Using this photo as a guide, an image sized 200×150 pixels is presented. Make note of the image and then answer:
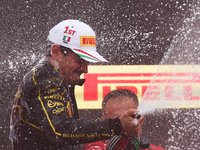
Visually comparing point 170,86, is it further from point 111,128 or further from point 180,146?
point 111,128

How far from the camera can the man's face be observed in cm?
133

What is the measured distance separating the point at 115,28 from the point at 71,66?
0.79 metres

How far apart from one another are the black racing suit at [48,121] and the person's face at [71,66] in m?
0.11

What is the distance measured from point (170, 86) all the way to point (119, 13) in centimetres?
65

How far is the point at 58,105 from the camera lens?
3.70 feet

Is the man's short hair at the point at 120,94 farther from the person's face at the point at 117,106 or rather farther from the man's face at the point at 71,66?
the man's face at the point at 71,66

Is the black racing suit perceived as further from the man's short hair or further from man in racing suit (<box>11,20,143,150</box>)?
the man's short hair

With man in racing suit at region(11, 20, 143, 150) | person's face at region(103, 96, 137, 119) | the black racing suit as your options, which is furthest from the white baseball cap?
person's face at region(103, 96, 137, 119)

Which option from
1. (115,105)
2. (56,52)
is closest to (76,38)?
(56,52)

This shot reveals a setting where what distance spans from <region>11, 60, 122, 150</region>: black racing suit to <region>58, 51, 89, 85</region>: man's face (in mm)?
107

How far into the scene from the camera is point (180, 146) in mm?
2066

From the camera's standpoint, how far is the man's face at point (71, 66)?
133cm

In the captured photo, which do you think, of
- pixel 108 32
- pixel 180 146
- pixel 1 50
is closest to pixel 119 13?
pixel 108 32

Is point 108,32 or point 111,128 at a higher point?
point 108,32
